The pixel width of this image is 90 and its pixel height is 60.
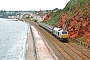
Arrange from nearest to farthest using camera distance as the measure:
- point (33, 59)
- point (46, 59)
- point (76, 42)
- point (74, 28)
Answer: point (46, 59) → point (33, 59) → point (76, 42) → point (74, 28)

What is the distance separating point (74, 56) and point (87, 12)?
2774 centimetres

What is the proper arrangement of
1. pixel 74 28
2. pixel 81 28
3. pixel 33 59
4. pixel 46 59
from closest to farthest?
pixel 46 59 < pixel 33 59 < pixel 81 28 < pixel 74 28

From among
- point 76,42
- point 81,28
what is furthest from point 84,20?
point 76,42

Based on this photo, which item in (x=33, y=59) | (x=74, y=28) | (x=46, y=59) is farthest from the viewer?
(x=74, y=28)

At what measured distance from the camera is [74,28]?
65.0 meters

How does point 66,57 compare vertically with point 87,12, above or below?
below

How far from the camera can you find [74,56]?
1543 inches

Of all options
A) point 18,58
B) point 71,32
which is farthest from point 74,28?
point 18,58

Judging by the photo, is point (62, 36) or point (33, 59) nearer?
point (33, 59)

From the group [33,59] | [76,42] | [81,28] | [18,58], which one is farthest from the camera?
[81,28]

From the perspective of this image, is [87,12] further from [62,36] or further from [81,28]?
[62,36]

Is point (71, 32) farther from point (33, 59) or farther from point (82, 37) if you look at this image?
point (33, 59)

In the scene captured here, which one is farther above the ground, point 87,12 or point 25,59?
point 87,12

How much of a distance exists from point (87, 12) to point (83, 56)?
27.5 meters
